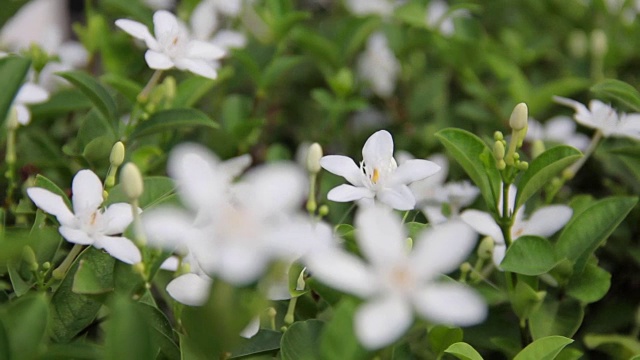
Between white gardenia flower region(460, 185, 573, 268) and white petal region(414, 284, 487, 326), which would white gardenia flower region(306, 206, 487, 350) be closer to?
white petal region(414, 284, 487, 326)

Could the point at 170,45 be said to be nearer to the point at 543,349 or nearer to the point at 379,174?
the point at 379,174

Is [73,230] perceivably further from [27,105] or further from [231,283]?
[27,105]

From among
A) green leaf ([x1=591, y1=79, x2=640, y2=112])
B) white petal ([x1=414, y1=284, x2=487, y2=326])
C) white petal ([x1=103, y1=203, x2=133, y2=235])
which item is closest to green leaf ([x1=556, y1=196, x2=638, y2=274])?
green leaf ([x1=591, y1=79, x2=640, y2=112])

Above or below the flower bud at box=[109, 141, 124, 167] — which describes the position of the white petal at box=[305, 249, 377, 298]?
above

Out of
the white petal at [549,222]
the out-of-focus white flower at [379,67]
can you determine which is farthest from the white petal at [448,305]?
the out-of-focus white flower at [379,67]

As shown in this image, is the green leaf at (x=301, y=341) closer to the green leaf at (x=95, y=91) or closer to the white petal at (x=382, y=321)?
the white petal at (x=382, y=321)

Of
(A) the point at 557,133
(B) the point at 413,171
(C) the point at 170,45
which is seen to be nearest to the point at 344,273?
(B) the point at 413,171
